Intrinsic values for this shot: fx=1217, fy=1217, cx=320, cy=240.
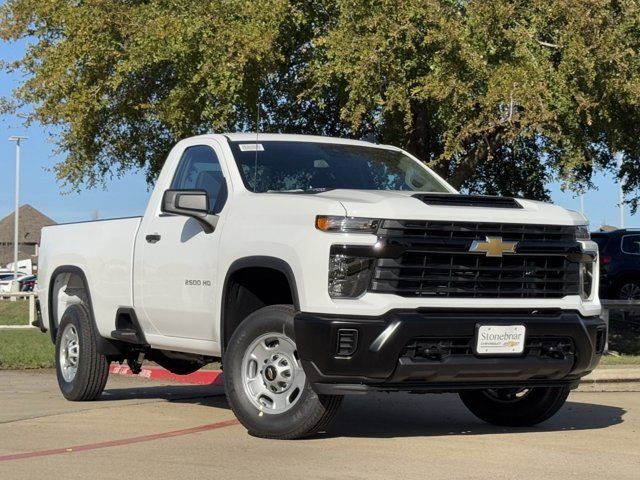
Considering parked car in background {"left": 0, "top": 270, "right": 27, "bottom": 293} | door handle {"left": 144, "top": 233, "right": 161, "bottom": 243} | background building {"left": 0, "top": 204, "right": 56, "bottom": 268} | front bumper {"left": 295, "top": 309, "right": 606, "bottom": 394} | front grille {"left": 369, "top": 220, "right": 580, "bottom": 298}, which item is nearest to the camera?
front bumper {"left": 295, "top": 309, "right": 606, "bottom": 394}

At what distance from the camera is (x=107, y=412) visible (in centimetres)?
987

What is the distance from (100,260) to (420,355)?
11.9ft

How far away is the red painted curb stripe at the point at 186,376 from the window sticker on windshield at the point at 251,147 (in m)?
4.01

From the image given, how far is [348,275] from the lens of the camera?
753cm

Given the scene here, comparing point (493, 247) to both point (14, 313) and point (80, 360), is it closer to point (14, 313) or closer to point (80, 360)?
point (80, 360)

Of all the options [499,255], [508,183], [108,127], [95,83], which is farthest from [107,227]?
[508,183]

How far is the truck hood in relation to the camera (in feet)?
24.8

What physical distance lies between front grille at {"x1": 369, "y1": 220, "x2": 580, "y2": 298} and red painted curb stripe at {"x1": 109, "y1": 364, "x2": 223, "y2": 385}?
16.9ft

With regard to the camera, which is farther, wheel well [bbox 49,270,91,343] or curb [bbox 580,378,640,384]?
curb [bbox 580,378,640,384]

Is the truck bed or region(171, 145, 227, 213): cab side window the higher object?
region(171, 145, 227, 213): cab side window

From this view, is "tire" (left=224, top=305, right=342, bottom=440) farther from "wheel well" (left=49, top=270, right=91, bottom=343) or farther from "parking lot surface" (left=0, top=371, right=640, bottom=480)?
"wheel well" (left=49, top=270, right=91, bottom=343)

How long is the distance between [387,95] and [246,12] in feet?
7.42

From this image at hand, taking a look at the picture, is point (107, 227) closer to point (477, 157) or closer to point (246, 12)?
point (246, 12)

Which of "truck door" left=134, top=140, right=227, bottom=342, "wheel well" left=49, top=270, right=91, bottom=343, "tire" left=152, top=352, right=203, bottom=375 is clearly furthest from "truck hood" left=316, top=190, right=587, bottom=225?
"wheel well" left=49, top=270, right=91, bottom=343
